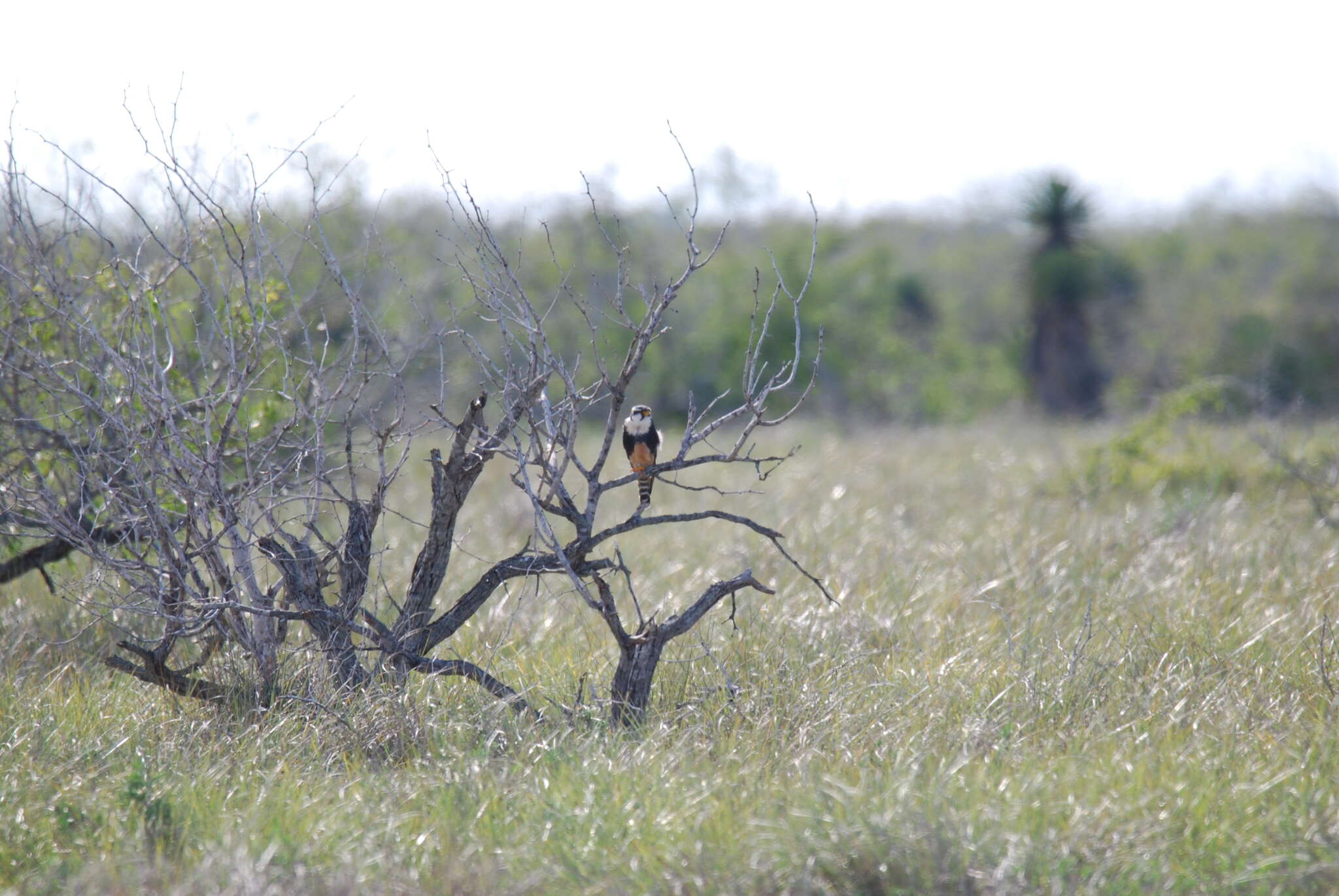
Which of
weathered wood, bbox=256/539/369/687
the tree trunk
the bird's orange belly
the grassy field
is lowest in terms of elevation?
the grassy field

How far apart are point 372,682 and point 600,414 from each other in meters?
12.2

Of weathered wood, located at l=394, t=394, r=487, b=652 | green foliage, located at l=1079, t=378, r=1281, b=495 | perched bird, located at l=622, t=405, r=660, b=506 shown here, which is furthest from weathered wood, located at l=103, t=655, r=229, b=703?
green foliage, located at l=1079, t=378, r=1281, b=495

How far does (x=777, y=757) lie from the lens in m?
3.67

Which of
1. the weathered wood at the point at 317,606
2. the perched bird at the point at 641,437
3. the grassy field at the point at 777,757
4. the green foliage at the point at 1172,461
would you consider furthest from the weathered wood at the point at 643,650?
the green foliage at the point at 1172,461

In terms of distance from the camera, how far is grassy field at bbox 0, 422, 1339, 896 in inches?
116

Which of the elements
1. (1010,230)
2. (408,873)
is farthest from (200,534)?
(1010,230)

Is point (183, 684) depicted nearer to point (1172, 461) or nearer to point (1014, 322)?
point (1172, 461)

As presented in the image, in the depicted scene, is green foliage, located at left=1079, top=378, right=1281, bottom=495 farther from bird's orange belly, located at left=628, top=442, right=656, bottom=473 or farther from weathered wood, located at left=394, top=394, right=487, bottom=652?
weathered wood, located at left=394, top=394, right=487, bottom=652

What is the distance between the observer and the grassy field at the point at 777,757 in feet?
9.68

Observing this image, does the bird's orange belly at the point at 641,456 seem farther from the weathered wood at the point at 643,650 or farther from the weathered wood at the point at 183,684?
the weathered wood at the point at 183,684

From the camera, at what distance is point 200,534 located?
3.99 metres

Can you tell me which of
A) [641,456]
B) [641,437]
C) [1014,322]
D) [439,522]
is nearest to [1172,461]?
[641,456]

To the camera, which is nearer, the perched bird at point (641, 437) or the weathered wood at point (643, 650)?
the weathered wood at point (643, 650)

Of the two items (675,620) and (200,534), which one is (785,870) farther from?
(200,534)
